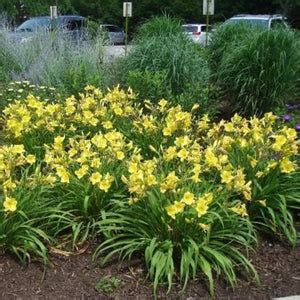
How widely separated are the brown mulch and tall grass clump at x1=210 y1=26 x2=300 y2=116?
406 cm

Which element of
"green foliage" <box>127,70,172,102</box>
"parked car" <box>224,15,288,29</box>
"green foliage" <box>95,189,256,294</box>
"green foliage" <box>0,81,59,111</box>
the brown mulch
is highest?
"parked car" <box>224,15,288,29</box>

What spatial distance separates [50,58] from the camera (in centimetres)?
949

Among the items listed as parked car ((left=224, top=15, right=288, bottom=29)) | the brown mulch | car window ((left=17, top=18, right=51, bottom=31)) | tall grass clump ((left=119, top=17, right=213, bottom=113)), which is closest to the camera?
the brown mulch

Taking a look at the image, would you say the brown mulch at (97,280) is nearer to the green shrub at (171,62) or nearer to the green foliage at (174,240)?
the green foliage at (174,240)

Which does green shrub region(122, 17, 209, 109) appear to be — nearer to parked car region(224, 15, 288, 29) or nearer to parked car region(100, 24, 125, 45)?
parked car region(224, 15, 288, 29)

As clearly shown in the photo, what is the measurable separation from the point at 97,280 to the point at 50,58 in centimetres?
618

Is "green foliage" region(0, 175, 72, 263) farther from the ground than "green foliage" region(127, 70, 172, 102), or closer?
closer

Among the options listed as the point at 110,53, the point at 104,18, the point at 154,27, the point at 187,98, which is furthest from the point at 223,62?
the point at 104,18

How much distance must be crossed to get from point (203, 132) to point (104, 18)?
1411 inches

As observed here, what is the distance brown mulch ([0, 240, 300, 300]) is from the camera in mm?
3729

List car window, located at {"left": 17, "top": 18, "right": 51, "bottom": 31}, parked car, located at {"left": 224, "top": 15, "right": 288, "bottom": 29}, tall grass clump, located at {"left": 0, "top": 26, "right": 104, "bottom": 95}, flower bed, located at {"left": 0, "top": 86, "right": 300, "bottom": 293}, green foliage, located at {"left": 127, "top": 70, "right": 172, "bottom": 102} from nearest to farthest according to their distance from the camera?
flower bed, located at {"left": 0, "top": 86, "right": 300, "bottom": 293}
green foliage, located at {"left": 127, "top": 70, "right": 172, "bottom": 102}
tall grass clump, located at {"left": 0, "top": 26, "right": 104, "bottom": 95}
parked car, located at {"left": 224, "top": 15, "right": 288, "bottom": 29}
car window, located at {"left": 17, "top": 18, "right": 51, "bottom": 31}

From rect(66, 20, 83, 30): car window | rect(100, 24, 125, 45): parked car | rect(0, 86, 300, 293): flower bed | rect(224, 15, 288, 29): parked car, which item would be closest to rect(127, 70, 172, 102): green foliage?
rect(0, 86, 300, 293): flower bed

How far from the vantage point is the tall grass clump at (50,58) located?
28.9 feet

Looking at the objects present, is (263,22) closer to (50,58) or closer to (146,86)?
(50,58)
